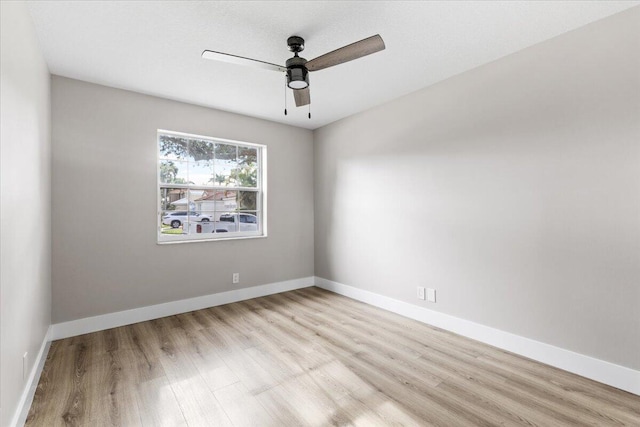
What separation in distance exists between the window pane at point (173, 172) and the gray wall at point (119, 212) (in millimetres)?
172

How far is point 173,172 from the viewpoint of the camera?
367 cm

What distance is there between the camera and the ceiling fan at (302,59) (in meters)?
1.97

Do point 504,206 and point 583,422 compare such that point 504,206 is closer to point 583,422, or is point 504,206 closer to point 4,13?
point 583,422

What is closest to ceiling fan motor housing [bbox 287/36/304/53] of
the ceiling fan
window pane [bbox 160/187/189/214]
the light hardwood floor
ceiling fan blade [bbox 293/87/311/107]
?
the ceiling fan

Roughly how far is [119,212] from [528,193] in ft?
13.0

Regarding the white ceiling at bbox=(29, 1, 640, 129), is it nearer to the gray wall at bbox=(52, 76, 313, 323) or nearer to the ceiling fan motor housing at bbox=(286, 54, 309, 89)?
the ceiling fan motor housing at bbox=(286, 54, 309, 89)

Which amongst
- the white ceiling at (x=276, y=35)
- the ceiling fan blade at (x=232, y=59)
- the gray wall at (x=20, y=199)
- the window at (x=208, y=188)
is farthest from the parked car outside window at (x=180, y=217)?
the ceiling fan blade at (x=232, y=59)

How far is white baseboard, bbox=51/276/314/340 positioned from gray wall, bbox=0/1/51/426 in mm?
432

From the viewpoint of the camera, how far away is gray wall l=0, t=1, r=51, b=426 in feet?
4.99

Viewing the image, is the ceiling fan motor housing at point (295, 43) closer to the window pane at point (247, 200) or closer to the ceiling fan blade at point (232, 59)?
the ceiling fan blade at point (232, 59)

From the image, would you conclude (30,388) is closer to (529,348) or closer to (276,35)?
(276,35)

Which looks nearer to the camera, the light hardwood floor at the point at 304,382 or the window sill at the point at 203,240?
the light hardwood floor at the point at 304,382

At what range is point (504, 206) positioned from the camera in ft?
8.65

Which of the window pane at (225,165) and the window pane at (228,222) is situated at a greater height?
the window pane at (225,165)
